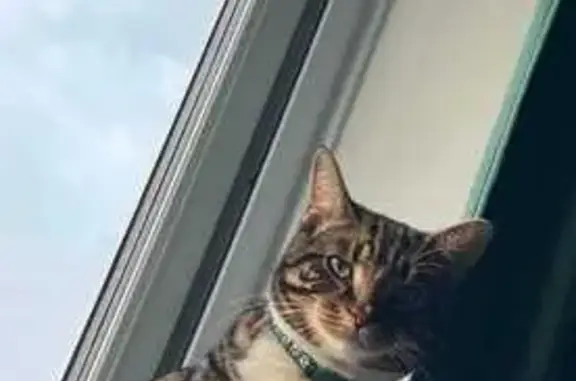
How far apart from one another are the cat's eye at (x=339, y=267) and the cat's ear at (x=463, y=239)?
96mm

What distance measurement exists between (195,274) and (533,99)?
1.38 feet

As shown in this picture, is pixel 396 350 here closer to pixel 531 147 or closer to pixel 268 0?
pixel 531 147

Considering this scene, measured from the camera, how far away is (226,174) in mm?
1610

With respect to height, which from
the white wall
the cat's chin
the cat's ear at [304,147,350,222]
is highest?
the white wall

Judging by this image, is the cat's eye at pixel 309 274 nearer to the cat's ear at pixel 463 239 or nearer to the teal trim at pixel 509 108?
the cat's ear at pixel 463 239

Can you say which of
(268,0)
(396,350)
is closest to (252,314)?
A: (396,350)

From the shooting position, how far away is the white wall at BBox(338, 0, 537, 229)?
1573mm

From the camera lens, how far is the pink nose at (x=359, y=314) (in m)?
1.19

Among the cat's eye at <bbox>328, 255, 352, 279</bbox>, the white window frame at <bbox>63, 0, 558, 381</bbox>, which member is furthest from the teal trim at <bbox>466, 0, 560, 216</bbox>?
the cat's eye at <bbox>328, 255, 352, 279</bbox>

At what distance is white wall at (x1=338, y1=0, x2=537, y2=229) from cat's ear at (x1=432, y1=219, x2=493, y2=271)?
227mm

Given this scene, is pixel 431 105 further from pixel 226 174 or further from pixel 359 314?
pixel 359 314

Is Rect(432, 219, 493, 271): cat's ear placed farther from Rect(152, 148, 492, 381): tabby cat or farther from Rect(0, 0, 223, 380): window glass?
Rect(0, 0, 223, 380): window glass

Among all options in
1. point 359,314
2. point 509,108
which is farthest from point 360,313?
point 509,108

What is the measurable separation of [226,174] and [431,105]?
25 cm
